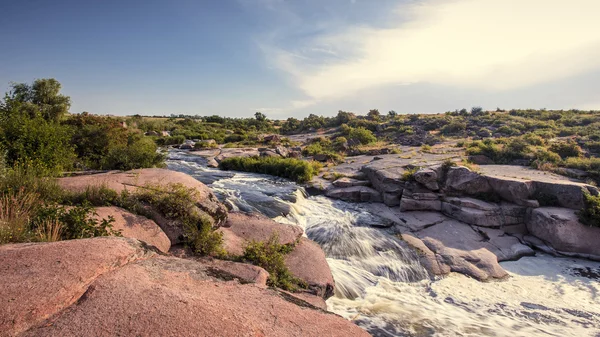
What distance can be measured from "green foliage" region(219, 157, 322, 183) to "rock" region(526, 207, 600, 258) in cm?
1046

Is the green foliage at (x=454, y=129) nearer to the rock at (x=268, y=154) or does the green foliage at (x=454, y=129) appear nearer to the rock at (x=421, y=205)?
the rock at (x=268, y=154)

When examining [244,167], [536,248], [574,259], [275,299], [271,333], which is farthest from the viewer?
[244,167]

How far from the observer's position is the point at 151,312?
327 cm

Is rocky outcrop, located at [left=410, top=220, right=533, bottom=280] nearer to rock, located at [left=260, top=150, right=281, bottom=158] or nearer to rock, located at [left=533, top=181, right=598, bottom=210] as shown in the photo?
rock, located at [left=533, top=181, right=598, bottom=210]

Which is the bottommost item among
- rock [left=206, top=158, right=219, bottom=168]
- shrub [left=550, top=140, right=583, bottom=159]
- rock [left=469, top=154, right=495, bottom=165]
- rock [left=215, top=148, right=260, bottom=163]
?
rock [left=206, top=158, right=219, bottom=168]

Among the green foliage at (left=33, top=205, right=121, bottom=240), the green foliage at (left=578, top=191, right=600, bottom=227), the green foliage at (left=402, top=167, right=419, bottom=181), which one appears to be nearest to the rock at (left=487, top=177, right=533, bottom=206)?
the green foliage at (left=578, top=191, right=600, bottom=227)

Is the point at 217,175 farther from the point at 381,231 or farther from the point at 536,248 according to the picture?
the point at 536,248

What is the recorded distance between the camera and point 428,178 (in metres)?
Result: 13.5

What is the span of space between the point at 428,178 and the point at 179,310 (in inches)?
495

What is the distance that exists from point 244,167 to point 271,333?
1622 cm

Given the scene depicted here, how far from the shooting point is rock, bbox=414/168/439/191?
13367 millimetres

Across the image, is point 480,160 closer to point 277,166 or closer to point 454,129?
point 277,166

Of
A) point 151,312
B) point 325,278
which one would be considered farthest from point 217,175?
point 151,312

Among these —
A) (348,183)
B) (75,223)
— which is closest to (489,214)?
(348,183)
